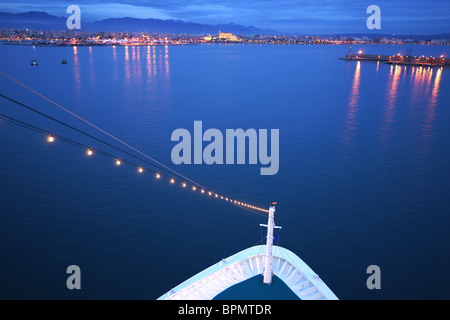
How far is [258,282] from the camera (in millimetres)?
10359

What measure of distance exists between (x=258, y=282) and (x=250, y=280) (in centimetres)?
25
